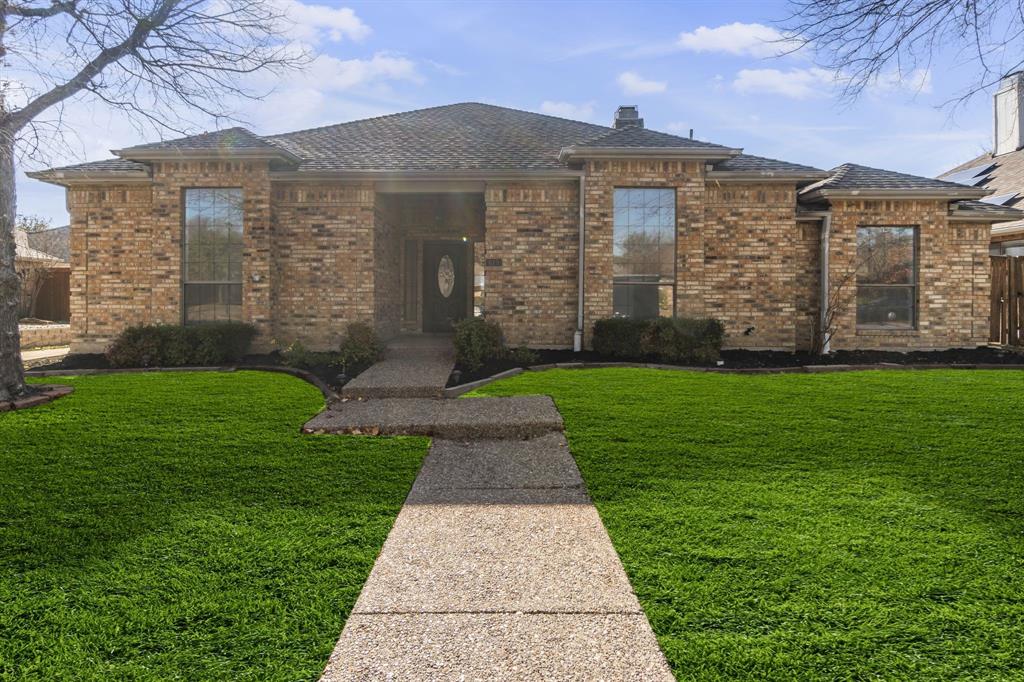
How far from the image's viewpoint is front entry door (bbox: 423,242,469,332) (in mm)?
14617

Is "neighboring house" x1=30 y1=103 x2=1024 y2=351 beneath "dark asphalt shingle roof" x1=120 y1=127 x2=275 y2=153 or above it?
beneath

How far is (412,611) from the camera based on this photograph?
2.54m

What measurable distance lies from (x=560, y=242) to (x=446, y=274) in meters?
3.88

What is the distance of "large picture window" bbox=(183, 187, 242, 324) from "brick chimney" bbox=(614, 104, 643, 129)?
897 cm

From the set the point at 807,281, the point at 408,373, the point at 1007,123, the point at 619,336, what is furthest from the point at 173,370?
the point at 1007,123

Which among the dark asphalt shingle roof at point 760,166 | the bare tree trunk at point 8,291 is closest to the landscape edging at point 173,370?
the bare tree trunk at point 8,291

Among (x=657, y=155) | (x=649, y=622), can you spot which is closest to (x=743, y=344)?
(x=657, y=155)

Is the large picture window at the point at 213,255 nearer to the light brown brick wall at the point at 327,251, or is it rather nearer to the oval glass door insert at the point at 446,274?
the light brown brick wall at the point at 327,251

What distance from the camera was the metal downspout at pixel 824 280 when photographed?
11.7 metres

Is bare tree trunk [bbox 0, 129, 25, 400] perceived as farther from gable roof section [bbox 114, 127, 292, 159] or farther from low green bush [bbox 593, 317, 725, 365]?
low green bush [bbox 593, 317, 725, 365]

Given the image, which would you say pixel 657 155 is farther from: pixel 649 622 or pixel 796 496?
pixel 649 622

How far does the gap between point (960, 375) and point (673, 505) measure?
805 cm

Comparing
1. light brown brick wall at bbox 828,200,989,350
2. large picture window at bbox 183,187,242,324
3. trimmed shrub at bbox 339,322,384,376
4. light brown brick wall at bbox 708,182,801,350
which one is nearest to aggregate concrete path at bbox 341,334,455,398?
trimmed shrub at bbox 339,322,384,376

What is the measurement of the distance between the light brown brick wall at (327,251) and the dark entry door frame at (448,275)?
305 cm
